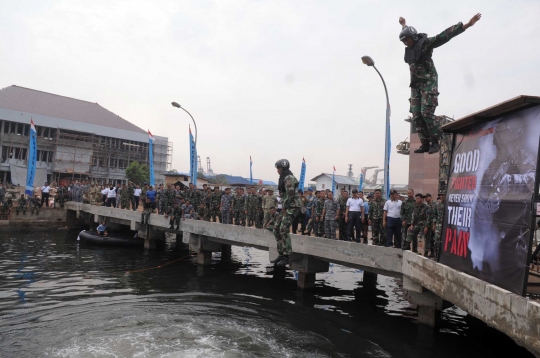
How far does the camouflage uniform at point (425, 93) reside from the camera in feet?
24.3

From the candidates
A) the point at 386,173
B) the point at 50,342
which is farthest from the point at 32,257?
the point at 386,173

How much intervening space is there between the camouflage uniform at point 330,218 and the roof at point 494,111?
5854 mm

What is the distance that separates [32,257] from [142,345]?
13789mm

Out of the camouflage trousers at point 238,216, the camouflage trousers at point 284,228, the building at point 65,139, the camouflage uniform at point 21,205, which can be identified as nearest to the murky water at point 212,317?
the camouflage trousers at point 284,228

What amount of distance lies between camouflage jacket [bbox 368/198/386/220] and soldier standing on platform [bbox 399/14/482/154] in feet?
13.8

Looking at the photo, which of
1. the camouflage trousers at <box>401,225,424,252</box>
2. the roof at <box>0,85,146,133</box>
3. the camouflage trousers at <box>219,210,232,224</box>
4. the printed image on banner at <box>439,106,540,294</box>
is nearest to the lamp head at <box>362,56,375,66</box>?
the camouflage trousers at <box>401,225,424,252</box>

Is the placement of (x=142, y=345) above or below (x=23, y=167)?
below

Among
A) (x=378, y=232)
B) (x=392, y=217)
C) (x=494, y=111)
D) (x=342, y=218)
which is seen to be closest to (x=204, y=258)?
(x=342, y=218)

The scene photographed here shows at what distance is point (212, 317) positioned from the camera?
9.51 m

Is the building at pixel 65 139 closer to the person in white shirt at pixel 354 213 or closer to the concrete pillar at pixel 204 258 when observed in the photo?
the concrete pillar at pixel 204 258

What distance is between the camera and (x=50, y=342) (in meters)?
7.68

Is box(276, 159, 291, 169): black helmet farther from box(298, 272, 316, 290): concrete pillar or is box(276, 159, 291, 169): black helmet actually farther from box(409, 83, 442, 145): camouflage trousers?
box(298, 272, 316, 290): concrete pillar

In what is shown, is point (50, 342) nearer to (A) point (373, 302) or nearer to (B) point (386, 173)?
(A) point (373, 302)

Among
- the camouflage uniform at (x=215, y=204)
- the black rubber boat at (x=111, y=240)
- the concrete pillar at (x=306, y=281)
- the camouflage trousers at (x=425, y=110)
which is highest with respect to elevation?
the camouflage trousers at (x=425, y=110)
